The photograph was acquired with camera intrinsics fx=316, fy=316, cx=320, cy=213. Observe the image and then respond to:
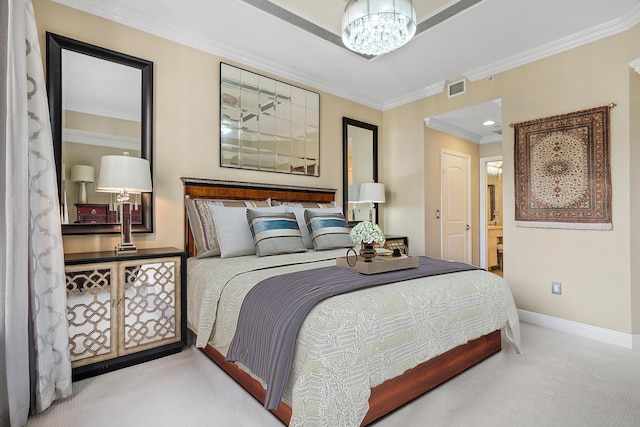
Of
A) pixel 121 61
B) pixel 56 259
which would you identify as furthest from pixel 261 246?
pixel 121 61

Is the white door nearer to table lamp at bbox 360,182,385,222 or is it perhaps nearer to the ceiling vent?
the ceiling vent

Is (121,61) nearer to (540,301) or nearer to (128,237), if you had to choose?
(128,237)

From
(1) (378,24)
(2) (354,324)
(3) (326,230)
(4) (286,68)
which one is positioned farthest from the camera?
(4) (286,68)

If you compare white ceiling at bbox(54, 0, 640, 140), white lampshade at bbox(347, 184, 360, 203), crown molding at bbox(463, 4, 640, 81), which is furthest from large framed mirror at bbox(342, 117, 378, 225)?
crown molding at bbox(463, 4, 640, 81)

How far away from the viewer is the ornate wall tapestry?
2842mm

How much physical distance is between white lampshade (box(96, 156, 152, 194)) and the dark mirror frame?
14.3 inches

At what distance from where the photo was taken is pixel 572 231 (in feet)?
9.94

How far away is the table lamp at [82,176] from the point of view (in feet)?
8.18

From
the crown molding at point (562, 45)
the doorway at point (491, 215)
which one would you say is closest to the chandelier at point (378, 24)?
the crown molding at point (562, 45)

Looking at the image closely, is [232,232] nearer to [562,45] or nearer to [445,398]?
[445,398]

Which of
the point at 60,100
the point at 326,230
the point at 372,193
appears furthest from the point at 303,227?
the point at 60,100

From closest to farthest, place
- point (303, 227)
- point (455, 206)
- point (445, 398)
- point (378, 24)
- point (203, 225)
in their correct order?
point (445, 398) < point (378, 24) < point (203, 225) < point (303, 227) < point (455, 206)

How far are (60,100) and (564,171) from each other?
14.5 feet

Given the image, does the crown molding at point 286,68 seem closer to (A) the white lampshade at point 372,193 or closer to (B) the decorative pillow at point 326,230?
(A) the white lampshade at point 372,193
